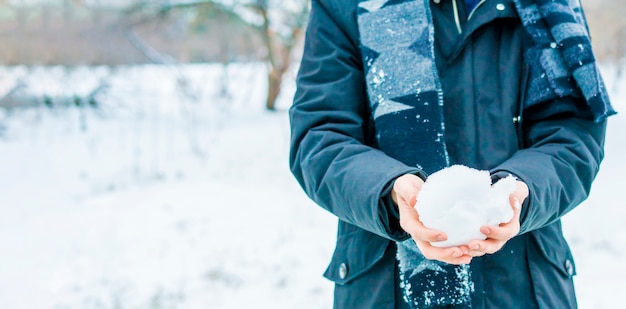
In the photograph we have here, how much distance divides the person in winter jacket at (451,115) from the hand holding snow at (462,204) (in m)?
0.18

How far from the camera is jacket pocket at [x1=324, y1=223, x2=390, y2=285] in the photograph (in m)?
1.19

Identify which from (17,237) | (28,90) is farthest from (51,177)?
(28,90)

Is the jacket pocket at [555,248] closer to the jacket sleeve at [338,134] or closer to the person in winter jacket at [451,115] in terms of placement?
the person in winter jacket at [451,115]

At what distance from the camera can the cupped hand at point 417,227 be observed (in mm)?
877

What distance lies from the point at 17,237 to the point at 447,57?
14.8 ft

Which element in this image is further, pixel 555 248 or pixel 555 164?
pixel 555 248

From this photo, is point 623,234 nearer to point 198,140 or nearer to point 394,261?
point 394,261

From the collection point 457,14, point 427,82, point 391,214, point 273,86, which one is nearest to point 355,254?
point 391,214

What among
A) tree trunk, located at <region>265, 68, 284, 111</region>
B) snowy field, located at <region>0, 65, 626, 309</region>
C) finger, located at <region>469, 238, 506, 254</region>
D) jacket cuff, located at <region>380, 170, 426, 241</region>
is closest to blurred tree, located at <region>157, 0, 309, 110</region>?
tree trunk, located at <region>265, 68, 284, 111</region>

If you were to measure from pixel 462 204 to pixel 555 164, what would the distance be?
0.27 metres

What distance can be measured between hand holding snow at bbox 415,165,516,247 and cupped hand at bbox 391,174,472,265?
12mm

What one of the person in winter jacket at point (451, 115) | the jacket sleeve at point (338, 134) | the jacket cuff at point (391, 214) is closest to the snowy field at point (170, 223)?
the person in winter jacket at point (451, 115)

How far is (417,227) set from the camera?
90 centimetres

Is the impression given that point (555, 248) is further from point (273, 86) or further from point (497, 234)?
point (273, 86)
